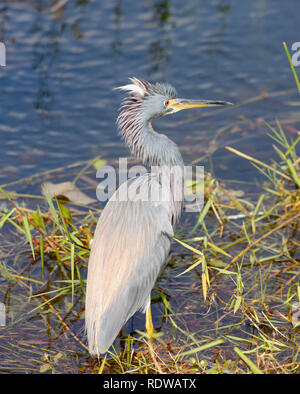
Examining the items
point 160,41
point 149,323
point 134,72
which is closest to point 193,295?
point 149,323

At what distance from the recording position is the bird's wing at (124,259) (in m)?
4.18

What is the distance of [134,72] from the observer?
744cm

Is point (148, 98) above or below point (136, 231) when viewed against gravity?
above

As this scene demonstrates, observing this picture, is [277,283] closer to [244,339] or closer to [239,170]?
[244,339]

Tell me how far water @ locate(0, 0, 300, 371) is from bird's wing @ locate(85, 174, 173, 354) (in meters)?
1.76

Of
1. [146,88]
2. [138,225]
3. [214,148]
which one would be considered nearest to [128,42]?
[214,148]

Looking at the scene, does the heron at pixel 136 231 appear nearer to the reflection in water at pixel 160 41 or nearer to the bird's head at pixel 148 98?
the bird's head at pixel 148 98

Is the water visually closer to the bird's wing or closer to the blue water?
the blue water

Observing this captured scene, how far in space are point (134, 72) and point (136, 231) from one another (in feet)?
11.3

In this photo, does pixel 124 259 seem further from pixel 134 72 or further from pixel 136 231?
pixel 134 72

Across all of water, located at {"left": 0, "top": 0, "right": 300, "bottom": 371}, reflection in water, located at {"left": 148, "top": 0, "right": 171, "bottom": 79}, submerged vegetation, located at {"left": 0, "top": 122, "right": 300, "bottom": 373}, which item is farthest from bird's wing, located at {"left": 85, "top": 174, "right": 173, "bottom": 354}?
reflection in water, located at {"left": 148, "top": 0, "right": 171, "bottom": 79}

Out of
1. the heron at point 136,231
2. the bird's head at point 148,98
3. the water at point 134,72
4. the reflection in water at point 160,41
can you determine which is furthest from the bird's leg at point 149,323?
the reflection in water at point 160,41

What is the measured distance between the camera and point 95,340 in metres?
4.11
